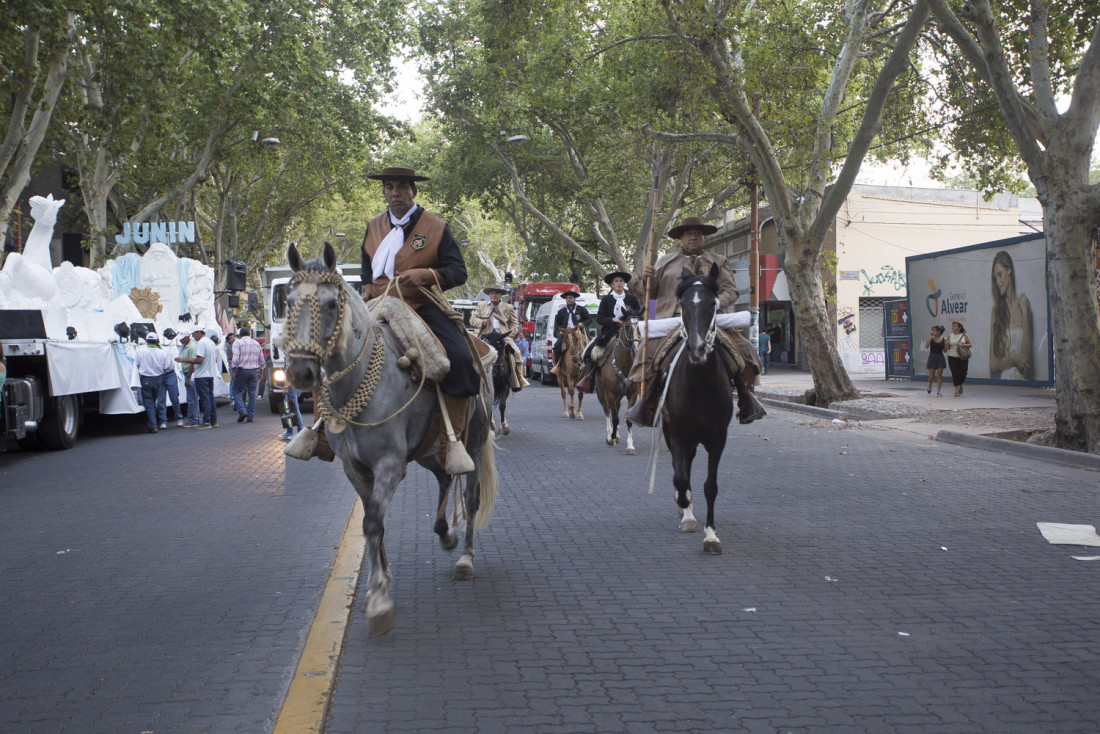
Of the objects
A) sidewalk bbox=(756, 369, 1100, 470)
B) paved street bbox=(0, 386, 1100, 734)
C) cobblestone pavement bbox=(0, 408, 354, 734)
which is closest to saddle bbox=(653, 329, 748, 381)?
paved street bbox=(0, 386, 1100, 734)

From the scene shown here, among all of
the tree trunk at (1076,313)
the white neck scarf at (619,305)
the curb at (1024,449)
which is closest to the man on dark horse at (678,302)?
the white neck scarf at (619,305)

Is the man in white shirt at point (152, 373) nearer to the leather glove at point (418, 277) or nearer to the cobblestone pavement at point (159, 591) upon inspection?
the cobblestone pavement at point (159, 591)

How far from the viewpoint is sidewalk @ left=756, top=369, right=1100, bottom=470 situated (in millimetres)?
13359

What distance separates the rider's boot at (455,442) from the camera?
566 centimetres

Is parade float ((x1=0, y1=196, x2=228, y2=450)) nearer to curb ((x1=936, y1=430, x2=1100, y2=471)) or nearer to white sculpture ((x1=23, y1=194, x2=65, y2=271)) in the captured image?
white sculpture ((x1=23, y1=194, x2=65, y2=271))

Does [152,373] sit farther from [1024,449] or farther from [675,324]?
[1024,449]

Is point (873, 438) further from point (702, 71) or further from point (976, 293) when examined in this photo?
point (976, 293)

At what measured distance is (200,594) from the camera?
236 inches

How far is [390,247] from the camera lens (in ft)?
20.2

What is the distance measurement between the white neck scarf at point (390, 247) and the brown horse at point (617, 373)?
6.08 metres

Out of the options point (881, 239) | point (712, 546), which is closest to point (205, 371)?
point (712, 546)

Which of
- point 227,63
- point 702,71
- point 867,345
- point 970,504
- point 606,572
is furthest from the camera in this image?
point 867,345

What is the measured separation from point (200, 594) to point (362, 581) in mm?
934

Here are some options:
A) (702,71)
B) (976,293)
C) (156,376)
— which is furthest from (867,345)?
(156,376)
